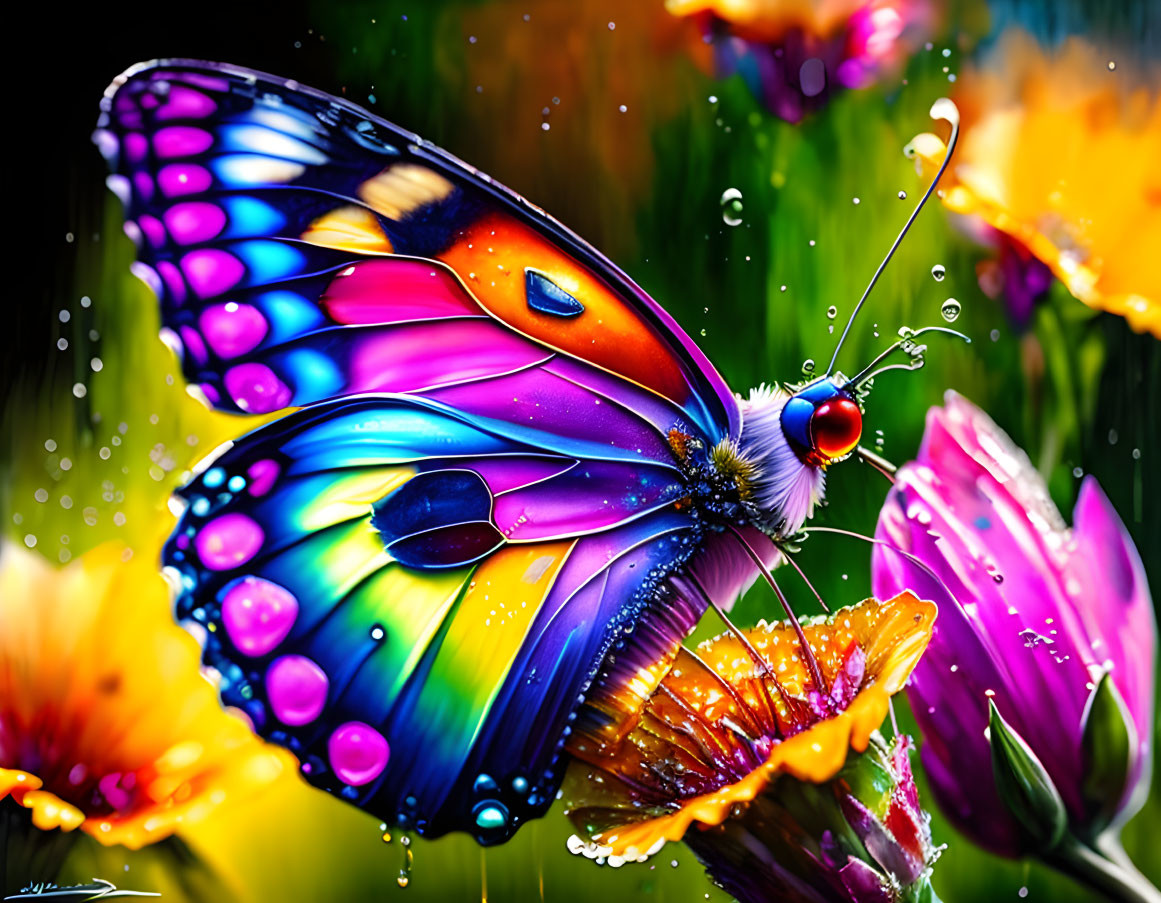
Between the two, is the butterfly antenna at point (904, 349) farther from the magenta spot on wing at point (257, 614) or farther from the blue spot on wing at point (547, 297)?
the magenta spot on wing at point (257, 614)

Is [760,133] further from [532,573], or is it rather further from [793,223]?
[532,573]

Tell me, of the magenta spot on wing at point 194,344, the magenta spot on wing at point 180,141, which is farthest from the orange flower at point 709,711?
the magenta spot on wing at point 180,141

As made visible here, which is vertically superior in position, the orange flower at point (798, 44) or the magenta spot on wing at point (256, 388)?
the orange flower at point (798, 44)

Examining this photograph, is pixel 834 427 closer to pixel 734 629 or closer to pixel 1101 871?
pixel 734 629

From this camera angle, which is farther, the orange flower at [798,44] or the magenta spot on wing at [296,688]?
the orange flower at [798,44]
